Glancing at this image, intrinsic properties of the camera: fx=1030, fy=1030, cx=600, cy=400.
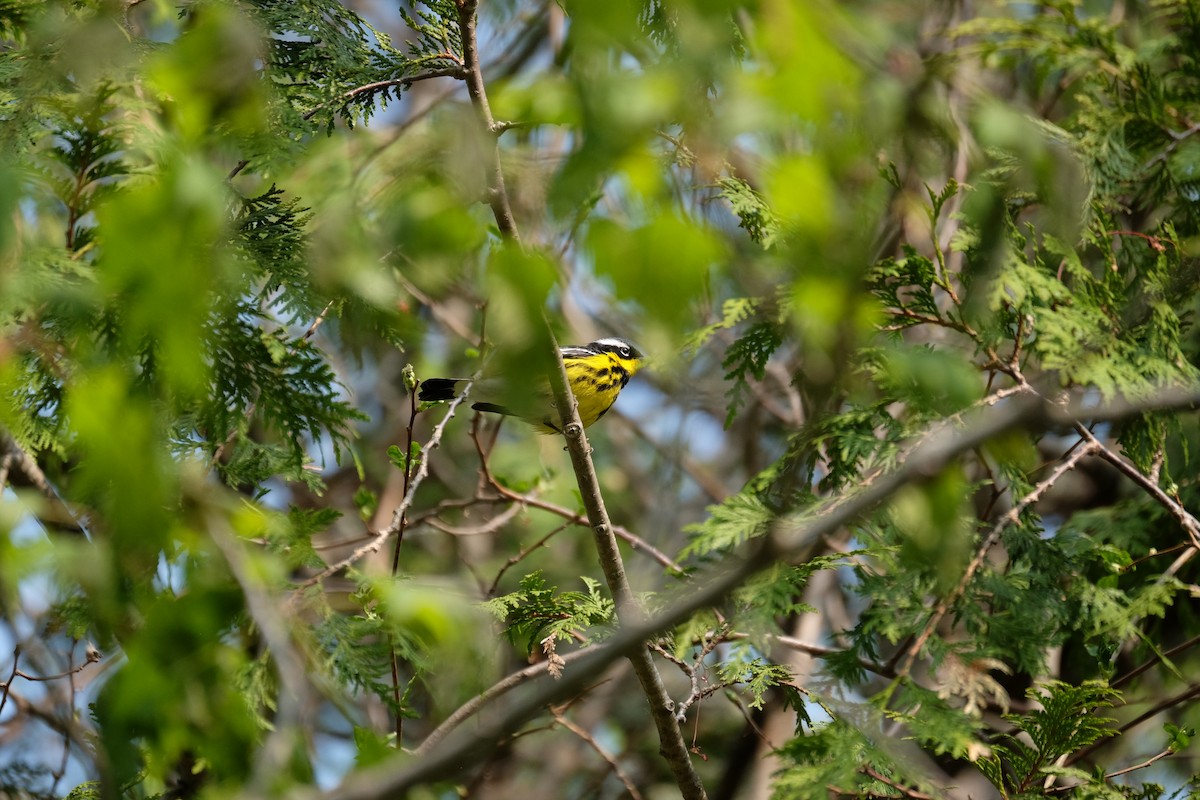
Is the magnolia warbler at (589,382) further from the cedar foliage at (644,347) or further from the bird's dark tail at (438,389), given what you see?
the cedar foliage at (644,347)

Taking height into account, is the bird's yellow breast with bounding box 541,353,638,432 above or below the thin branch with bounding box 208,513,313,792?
below

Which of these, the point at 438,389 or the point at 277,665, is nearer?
the point at 277,665

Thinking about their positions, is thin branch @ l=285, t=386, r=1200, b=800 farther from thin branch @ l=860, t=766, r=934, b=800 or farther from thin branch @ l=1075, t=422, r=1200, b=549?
thin branch @ l=1075, t=422, r=1200, b=549

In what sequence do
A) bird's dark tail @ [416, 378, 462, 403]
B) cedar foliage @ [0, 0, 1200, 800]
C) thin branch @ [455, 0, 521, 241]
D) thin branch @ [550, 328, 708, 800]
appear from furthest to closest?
1. bird's dark tail @ [416, 378, 462, 403]
2. thin branch @ [550, 328, 708, 800]
3. thin branch @ [455, 0, 521, 241]
4. cedar foliage @ [0, 0, 1200, 800]

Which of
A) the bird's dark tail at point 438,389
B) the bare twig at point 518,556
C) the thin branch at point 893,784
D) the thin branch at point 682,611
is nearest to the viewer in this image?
the thin branch at point 682,611

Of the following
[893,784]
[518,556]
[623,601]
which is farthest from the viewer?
[518,556]

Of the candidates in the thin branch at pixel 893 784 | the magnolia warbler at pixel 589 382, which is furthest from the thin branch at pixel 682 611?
the magnolia warbler at pixel 589 382

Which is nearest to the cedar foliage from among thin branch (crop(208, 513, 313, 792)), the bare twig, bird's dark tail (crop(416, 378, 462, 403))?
thin branch (crop(208, 513, 313, 792))

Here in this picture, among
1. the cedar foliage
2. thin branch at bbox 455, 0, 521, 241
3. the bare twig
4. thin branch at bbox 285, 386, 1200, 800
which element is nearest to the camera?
thin branch at bbox 285, 386, 1200, 800

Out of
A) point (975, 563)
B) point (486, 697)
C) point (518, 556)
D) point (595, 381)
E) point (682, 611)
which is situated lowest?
point (595, 381)

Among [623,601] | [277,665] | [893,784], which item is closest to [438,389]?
[623,601]

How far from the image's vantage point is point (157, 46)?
2.11m

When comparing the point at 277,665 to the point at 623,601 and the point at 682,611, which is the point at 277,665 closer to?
the point at 682,611

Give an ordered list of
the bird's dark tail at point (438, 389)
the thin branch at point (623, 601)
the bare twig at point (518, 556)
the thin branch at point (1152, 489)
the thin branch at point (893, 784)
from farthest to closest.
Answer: the bird's dark tail at point (438, 389)
the bare twig at point (518, 556)
the thin branch at point (1152, 489)
the thin branch at point (623, 601)
the thin branch at point (893, 784)
